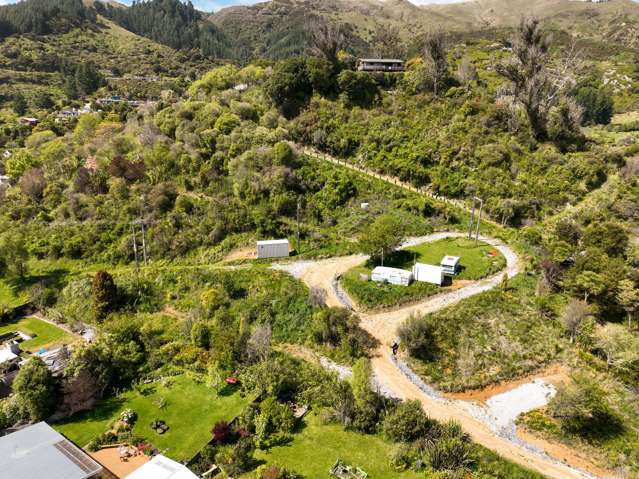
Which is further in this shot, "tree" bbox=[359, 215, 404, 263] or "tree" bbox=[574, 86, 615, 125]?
"tree" bbox=[574, 86, 615, 125]

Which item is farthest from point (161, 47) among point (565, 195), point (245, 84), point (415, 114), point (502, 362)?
point (502, 362)

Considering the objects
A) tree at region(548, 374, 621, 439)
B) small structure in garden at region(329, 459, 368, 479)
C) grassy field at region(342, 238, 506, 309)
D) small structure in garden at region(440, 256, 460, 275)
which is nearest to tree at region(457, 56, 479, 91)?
grassy field at region(342, 238, 506, 309)

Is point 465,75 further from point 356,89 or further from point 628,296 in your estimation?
point 628,296

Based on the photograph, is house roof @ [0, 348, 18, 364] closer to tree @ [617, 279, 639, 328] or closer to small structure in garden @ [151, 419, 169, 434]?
small structure in garden @ [151, 419, 169, 434]

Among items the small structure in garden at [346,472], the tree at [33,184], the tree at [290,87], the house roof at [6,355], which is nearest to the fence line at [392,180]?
the tree at [290,87]

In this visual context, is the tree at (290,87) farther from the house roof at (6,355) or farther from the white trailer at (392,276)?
the house roof at (6,355)

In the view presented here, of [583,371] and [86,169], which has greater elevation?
[86,169]

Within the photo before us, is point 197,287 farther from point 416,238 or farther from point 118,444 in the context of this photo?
point 416,238

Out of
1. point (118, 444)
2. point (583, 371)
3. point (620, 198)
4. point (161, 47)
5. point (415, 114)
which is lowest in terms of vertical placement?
point (118, 444)
